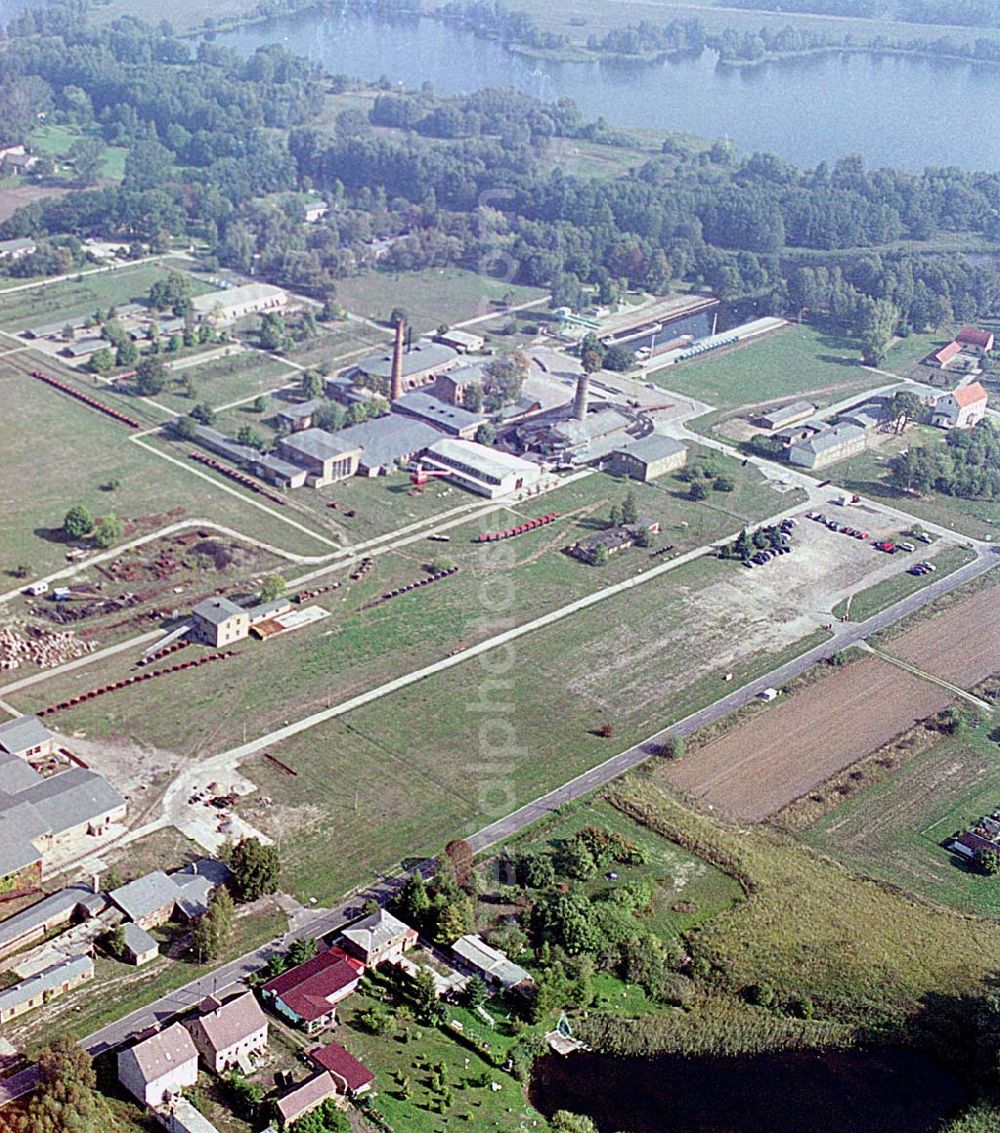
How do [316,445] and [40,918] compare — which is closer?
[40,918]

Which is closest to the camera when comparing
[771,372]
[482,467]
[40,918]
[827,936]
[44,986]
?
[44,986]

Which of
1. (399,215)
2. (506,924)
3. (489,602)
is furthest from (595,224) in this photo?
(506,924)

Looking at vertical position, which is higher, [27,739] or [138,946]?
[27,739]

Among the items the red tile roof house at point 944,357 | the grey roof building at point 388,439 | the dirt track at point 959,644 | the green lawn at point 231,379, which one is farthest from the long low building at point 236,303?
the dirt track at point 959,644

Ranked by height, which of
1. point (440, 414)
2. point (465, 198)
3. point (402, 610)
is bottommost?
point (402, 610)

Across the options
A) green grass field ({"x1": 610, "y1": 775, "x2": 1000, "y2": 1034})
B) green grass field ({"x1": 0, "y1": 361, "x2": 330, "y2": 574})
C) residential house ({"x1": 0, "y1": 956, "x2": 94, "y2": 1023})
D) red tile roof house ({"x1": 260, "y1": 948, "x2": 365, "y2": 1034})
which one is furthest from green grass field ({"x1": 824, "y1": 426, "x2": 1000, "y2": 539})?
residential house ({"x1": 0, "y1": 956, "x2": 94, "y2": 1023})

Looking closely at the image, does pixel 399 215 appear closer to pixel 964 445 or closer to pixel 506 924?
pixel 964 445

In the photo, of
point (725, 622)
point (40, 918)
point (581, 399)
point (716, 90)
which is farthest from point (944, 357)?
point (716, 90)

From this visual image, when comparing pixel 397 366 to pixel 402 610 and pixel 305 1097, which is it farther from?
pixel 305 1097
